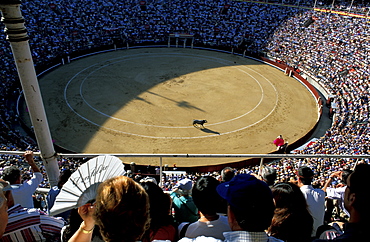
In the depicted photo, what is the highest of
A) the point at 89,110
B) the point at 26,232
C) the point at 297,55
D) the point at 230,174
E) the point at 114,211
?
the point at 114,211

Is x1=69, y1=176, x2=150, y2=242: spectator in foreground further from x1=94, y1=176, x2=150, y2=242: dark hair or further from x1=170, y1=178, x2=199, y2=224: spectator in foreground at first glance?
x1=170, y1=178, x2=199, y2=224: spectator in foreground

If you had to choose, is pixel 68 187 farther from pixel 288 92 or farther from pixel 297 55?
pixel 297 55

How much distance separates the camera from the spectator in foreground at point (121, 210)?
8.90 ft

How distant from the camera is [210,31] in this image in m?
48.3

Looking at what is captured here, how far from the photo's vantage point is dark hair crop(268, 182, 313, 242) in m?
4.05

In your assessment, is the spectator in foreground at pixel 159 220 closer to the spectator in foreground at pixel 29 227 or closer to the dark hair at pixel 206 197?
the dark hair at pixel 206 197

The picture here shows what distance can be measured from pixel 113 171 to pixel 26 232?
1.31m

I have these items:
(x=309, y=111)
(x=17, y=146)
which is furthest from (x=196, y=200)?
(x=309, y=111)

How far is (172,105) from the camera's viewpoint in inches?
1152

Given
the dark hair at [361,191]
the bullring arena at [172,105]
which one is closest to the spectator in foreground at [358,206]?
the dark hair at [361,191]

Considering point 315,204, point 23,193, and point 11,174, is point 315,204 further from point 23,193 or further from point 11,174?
point 11,174

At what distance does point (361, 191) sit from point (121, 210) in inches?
91.0

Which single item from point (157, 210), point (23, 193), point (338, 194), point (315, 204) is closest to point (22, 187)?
point (23, 193)

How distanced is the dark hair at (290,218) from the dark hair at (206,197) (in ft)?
2.54
